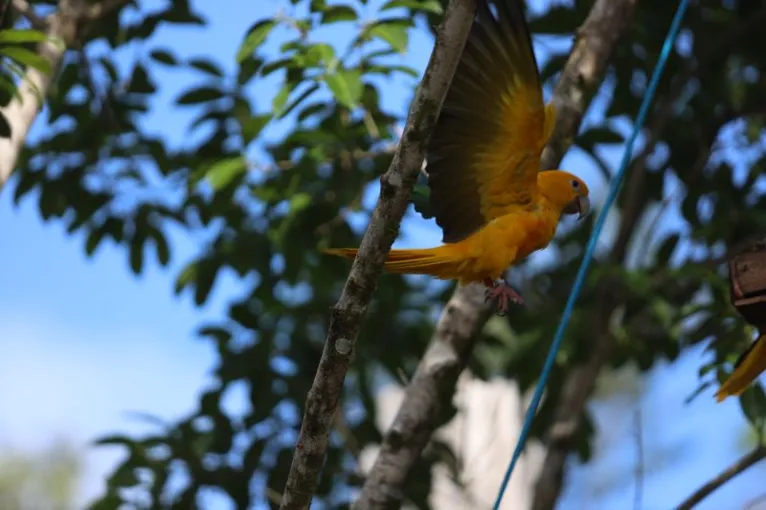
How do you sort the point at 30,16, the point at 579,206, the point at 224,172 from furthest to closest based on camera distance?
the point at 224,172 < the point at 30,16 < the point at 579,206

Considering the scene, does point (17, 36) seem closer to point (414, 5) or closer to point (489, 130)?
point (414, 5)

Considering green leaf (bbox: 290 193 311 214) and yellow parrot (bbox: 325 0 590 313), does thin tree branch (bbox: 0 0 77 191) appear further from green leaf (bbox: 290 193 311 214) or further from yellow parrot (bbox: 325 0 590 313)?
yellow parrot (bbox: 325 0 590 313)

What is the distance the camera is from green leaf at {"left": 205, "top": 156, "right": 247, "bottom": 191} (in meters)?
3.61

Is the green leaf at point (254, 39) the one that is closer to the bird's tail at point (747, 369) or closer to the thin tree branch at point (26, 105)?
the thin tree branch at point (26, 105)

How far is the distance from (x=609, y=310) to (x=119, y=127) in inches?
84.8

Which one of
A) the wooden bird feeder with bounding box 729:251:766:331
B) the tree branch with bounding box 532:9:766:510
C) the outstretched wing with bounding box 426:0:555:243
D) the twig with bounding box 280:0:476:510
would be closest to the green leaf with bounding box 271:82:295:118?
the outstretched wing with bounding box 426:0:555:243

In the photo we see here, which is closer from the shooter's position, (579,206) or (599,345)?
(579,206)

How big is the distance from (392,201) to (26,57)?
60.2 inches

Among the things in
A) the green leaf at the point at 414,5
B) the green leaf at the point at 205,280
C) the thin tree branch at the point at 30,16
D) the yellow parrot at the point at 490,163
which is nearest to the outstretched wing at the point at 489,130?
the yellow parrot at the point at 490,163

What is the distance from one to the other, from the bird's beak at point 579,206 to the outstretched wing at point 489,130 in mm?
238

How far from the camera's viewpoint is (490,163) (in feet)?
8.91

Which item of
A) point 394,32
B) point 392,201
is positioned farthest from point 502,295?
point 394,32

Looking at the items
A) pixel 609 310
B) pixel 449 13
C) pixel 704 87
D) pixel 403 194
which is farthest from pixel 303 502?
pixel 704 87

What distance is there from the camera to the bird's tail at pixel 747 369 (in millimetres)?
2629
